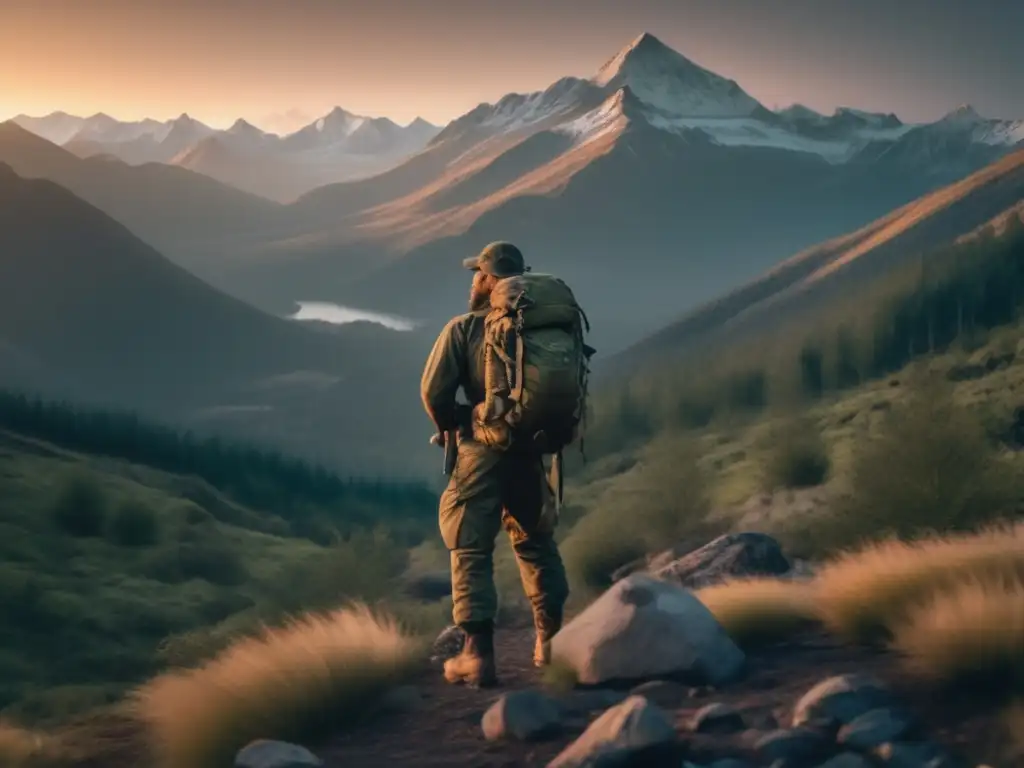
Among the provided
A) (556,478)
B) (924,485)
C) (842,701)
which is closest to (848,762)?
(842,701)

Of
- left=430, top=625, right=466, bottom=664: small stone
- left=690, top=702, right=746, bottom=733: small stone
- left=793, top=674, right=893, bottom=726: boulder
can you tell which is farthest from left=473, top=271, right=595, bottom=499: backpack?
left=430, top=625, right=466, bottom=664: small stone

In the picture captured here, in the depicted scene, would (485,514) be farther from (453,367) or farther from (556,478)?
(453,367)

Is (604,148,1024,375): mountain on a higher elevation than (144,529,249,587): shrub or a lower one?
higher

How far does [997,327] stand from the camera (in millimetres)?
66125

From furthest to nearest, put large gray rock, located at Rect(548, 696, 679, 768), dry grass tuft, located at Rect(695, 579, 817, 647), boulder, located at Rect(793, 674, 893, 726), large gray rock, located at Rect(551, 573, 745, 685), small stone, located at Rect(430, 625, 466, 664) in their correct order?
small stone, located at Rect(430, 625, 466, 664)
dry grass tuft, located at Rect(695, 579, 817, 647)
large gray rock, located at Rect(551, 573, 745, 685)
boulder, located at Rect(793, 674, 893, 726)
large gray rock, located at Rect(548, 696, 679, 768)

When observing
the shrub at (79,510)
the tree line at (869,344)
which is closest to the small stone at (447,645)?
the shrub at (79,510)

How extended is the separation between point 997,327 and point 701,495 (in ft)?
145

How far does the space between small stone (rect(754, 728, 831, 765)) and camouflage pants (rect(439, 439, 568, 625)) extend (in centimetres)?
275

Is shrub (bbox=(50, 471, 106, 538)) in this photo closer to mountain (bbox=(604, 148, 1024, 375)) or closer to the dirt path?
the dirt path

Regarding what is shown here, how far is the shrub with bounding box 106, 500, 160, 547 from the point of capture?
52406mm

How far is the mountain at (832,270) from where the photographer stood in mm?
157125

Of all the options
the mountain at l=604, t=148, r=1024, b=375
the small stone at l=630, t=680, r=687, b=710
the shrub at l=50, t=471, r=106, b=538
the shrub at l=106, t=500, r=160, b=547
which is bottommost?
the small stone at l=630, t=680, r=687, b=710

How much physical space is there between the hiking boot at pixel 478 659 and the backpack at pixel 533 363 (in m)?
1.48

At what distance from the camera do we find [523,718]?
6.64m
